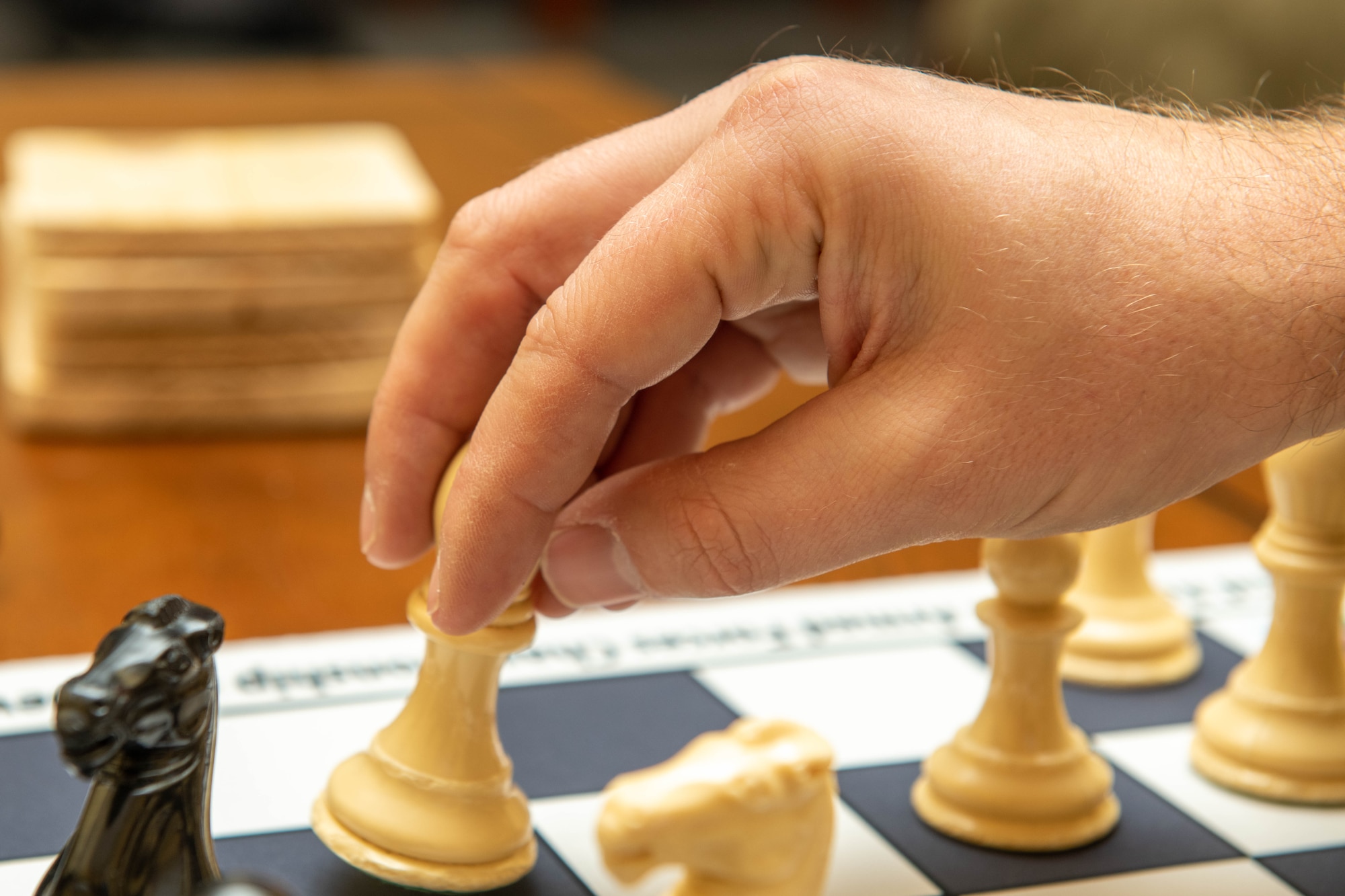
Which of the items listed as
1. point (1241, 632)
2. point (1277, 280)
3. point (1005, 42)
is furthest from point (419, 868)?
point (1005, 42)

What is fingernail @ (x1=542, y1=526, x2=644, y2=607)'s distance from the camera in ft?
2.45

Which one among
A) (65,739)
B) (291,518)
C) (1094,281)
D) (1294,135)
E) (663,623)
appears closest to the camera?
(65,739)

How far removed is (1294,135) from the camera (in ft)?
2.54

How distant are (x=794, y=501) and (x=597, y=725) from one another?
12.4 inches

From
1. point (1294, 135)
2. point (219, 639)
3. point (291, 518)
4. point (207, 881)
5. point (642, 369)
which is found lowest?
point (291, 518)

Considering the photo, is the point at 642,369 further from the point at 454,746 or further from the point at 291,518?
the point at 291,518

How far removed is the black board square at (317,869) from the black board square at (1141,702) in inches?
15.5

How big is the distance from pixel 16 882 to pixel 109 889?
17 centimetres

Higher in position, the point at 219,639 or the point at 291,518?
the point at 219,639

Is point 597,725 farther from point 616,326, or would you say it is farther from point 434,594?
point 616,326

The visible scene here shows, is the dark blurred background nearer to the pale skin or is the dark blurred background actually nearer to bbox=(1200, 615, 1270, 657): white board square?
the pale skin

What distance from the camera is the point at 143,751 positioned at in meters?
0.58

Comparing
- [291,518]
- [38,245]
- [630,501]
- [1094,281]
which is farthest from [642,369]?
[38,245]

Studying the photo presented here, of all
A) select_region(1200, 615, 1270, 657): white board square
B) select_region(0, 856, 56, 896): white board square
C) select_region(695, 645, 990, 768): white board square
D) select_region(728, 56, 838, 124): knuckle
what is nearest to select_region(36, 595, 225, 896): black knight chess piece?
select_region(0, 856, 56, 896): white board square
